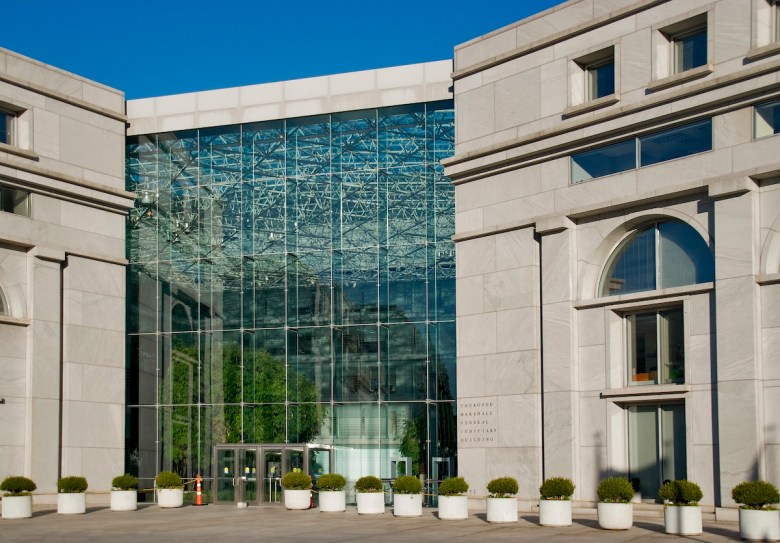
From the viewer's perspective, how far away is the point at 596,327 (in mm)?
32656

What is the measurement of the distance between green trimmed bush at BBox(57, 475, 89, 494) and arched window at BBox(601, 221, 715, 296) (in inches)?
735

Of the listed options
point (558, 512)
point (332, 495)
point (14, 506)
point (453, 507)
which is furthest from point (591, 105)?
point (14, 506)

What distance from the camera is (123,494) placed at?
123 ft

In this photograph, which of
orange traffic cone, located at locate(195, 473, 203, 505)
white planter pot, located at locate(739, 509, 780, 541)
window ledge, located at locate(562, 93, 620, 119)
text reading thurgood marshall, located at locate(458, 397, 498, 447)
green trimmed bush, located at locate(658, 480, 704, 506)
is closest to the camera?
white planter pot, located at locate(739, 509, 780, 541)

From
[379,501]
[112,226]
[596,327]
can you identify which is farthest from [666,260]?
[112,226]

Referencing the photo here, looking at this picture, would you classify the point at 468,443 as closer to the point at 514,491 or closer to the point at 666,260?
the point at 514,491

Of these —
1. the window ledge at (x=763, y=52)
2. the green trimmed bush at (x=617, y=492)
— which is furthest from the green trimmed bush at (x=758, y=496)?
the window ledge at (x=763, y=52)

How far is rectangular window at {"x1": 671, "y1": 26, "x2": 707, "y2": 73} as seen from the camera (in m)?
31.0

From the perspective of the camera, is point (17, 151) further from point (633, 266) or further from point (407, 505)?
point (633, 266)

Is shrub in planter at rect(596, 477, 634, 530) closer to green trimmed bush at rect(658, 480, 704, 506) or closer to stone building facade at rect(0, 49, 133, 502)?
green trimmed bush at rect(658, 480, 704, 506)

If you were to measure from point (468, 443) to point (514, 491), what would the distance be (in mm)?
5449

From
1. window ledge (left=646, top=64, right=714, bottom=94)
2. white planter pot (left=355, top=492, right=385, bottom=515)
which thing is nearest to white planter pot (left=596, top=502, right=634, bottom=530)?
white planter pot (left=355, top=492, right=385, bottom=515)

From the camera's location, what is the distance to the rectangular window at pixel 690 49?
102 ft

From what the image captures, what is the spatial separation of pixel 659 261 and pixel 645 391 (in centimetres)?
389
